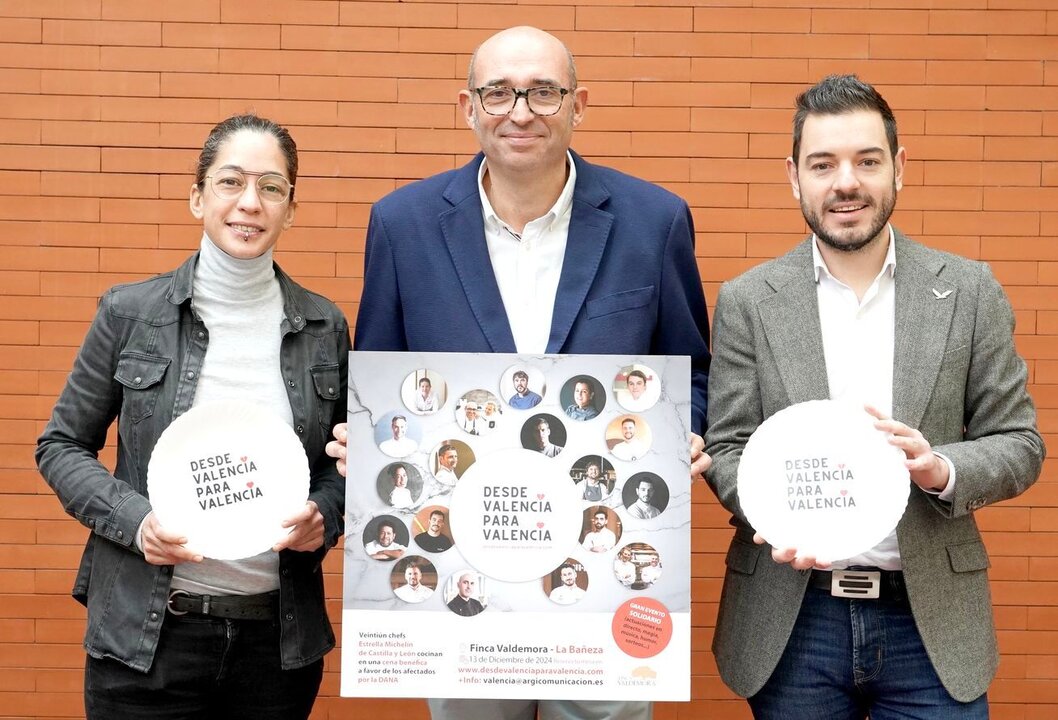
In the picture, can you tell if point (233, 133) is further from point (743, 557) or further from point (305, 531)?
point (743, 557)

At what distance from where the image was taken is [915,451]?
2666 millimetres

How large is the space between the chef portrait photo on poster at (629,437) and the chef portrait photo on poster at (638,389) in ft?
0.10

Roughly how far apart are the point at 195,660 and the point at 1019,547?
128 inches

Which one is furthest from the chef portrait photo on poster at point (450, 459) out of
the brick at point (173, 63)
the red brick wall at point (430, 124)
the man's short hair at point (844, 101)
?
the brick at point (173, 63)

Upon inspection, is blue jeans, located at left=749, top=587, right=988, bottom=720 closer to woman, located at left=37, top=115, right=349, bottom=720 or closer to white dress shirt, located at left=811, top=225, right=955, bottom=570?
white dress shirt, located at left=811, top=225, right=955, bottom=570

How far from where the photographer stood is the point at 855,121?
2.92 meters

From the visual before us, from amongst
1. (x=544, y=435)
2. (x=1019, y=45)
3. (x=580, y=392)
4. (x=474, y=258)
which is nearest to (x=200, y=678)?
(x=544, y=435)

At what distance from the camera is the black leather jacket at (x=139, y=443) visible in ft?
9.33

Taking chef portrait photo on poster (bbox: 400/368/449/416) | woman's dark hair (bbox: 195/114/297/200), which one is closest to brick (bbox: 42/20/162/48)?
woman's dark hair (bbox: 195/114/297/200)

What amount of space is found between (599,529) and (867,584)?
0.68m

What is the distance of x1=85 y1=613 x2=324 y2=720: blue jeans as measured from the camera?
9.36 feet

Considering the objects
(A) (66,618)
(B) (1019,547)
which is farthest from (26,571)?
(B) (1019,547)

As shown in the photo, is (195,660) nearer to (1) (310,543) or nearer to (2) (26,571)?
(1) (310,543)

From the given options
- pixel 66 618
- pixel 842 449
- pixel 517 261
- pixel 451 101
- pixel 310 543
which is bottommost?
pixel 66 618
